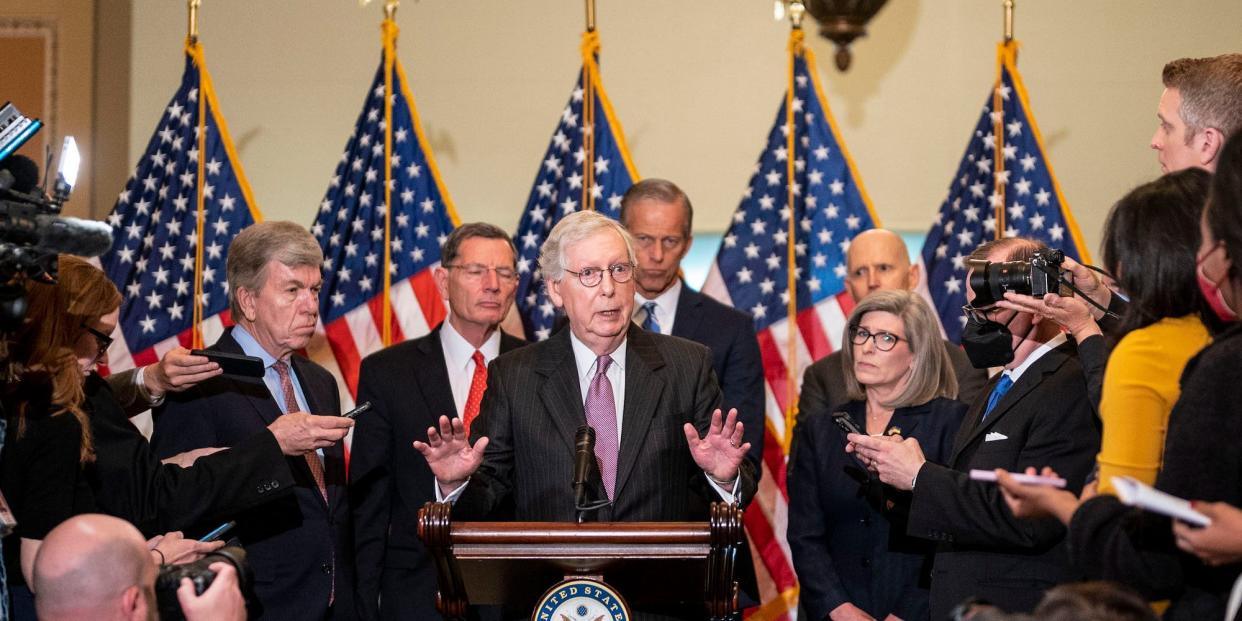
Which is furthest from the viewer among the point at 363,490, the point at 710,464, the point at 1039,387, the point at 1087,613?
the point at 363,490

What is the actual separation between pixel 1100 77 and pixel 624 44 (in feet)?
7.95

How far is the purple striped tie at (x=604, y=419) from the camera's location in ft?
10.8

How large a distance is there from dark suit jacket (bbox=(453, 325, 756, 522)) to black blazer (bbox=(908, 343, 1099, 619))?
0.48 metres

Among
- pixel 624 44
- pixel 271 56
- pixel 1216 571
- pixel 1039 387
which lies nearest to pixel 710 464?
pixel 1039 387

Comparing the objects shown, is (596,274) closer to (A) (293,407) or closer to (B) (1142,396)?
(A) (293,407)

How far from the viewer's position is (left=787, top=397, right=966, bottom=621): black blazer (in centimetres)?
390

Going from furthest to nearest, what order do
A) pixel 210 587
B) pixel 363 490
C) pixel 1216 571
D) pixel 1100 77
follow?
1. pixel 1100 77
2. pixel 363 490
3. pixel 210 587
4. pixel 1216 571

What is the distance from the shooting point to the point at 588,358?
344cm

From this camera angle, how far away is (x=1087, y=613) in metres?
1.74

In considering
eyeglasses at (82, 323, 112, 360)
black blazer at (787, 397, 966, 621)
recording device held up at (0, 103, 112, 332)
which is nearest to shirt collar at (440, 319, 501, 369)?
black blazer at (787, 397, 966, 621)

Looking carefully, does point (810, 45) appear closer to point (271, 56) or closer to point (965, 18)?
point (965, 18)

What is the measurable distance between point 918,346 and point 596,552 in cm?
161

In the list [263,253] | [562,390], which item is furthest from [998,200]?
[263,253]

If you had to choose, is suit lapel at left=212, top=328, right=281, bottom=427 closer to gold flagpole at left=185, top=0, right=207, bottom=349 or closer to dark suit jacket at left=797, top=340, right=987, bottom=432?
gold flagpole at left=185, top=0, right=207, bottom=349
